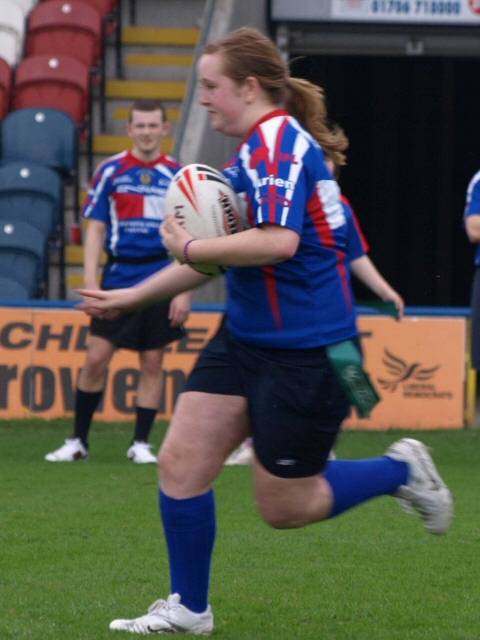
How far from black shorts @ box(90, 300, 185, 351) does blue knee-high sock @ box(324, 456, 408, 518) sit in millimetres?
4265

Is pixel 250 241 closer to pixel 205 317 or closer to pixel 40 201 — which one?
pixel 205 317

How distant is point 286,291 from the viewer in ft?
15.5

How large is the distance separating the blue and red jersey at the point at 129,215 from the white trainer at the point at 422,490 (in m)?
4.29

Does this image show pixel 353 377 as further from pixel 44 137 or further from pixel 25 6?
pixel 25 6

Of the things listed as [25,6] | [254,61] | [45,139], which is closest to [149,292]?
[254,61]

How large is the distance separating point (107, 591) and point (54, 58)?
11.0 m

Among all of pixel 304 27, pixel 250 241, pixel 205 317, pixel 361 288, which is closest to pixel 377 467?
pixel 250 241

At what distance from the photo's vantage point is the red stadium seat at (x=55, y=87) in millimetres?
15602

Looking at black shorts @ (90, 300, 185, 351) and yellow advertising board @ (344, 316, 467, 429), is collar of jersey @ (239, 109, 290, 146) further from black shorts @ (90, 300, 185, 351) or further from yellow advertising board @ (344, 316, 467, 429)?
yellow advertising board @ (344, 316, 467, 429)

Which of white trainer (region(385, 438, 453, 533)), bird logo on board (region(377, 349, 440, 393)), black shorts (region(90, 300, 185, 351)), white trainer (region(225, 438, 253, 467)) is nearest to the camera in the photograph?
white trainer (region(385, 438, 453, 533))

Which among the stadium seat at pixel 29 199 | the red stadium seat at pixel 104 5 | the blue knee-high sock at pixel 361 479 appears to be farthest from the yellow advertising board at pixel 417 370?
the blue knee-high sock at pixel 361 479

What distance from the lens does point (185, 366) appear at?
11.7m

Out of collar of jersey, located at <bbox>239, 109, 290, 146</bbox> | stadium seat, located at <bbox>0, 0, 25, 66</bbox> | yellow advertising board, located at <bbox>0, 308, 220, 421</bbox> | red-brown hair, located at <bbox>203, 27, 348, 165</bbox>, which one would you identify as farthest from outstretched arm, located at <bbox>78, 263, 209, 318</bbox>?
stadium seat, located at <bbox>0, 0, 25, 66</bbox>

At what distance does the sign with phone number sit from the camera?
1722 cm
